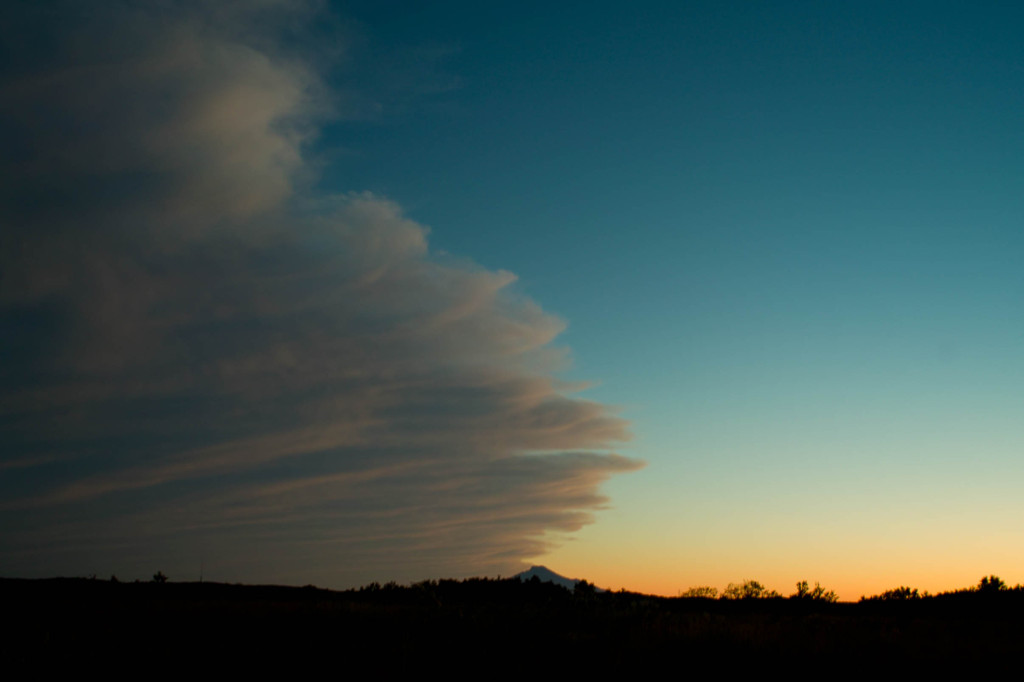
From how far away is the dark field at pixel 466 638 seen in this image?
46.8 feet

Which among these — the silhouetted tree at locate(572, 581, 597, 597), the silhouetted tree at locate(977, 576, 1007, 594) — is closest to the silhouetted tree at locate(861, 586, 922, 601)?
the silhouetted tree at locate(977, 576, 1007, 594)

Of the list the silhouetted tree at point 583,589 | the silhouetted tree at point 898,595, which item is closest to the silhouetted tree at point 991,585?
the silhouetted tree at point 898,595

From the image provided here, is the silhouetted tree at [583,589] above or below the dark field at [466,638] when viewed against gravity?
above

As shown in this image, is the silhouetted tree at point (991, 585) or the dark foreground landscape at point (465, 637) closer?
the dark foreground landscape at point (465, 637)

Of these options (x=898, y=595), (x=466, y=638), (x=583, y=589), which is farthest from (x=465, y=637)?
(x=898, y=595)

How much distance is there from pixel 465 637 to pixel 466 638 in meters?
0.08

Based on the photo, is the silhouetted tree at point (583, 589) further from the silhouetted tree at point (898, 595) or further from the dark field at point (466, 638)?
the silhouetted tree at point (898, 595)

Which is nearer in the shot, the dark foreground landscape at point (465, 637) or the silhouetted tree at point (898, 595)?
the dark foreground landscape at point (465, 637)

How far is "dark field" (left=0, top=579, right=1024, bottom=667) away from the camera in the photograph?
46.8 feet

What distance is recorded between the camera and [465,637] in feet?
55.1

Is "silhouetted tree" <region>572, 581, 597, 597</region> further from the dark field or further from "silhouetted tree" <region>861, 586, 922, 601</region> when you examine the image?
"silhouetted tree" <region>861, 586, 922, 601</region>

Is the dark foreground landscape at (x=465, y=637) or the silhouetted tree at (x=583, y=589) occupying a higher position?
the silhouetted tree at (x=583, y=589)

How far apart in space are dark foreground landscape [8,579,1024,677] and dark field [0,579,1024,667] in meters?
0.04

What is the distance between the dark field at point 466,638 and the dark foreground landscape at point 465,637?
0.13 ft
